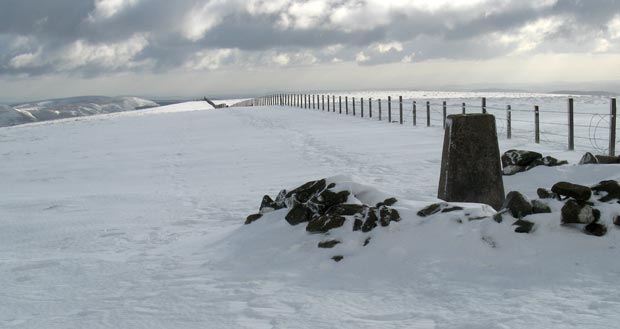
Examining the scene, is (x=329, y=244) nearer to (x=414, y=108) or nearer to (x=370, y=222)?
(x=370, y=222)

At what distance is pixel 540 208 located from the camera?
5.07 m

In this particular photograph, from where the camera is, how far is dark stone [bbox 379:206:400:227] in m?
5.32

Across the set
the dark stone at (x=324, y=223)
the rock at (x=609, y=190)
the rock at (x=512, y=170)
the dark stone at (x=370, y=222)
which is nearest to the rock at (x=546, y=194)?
the rock at (x=609, y=190)

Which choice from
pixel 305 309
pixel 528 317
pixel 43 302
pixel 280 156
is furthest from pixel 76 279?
pixel 280 156

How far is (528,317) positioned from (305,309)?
135cm

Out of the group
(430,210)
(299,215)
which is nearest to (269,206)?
(299,215)

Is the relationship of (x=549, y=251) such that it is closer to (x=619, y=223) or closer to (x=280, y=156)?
(x=619, y=223)

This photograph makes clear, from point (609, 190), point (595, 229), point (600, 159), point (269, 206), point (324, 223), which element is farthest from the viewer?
point (600, 159)

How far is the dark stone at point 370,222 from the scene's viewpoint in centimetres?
534

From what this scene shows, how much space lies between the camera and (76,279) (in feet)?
16.3

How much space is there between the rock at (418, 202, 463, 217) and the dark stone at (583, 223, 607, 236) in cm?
99

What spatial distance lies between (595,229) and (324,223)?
2201 mm

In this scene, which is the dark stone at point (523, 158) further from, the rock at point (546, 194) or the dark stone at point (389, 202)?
the dark stone at point (389, 202)

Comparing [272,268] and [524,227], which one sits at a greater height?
[524,227]
